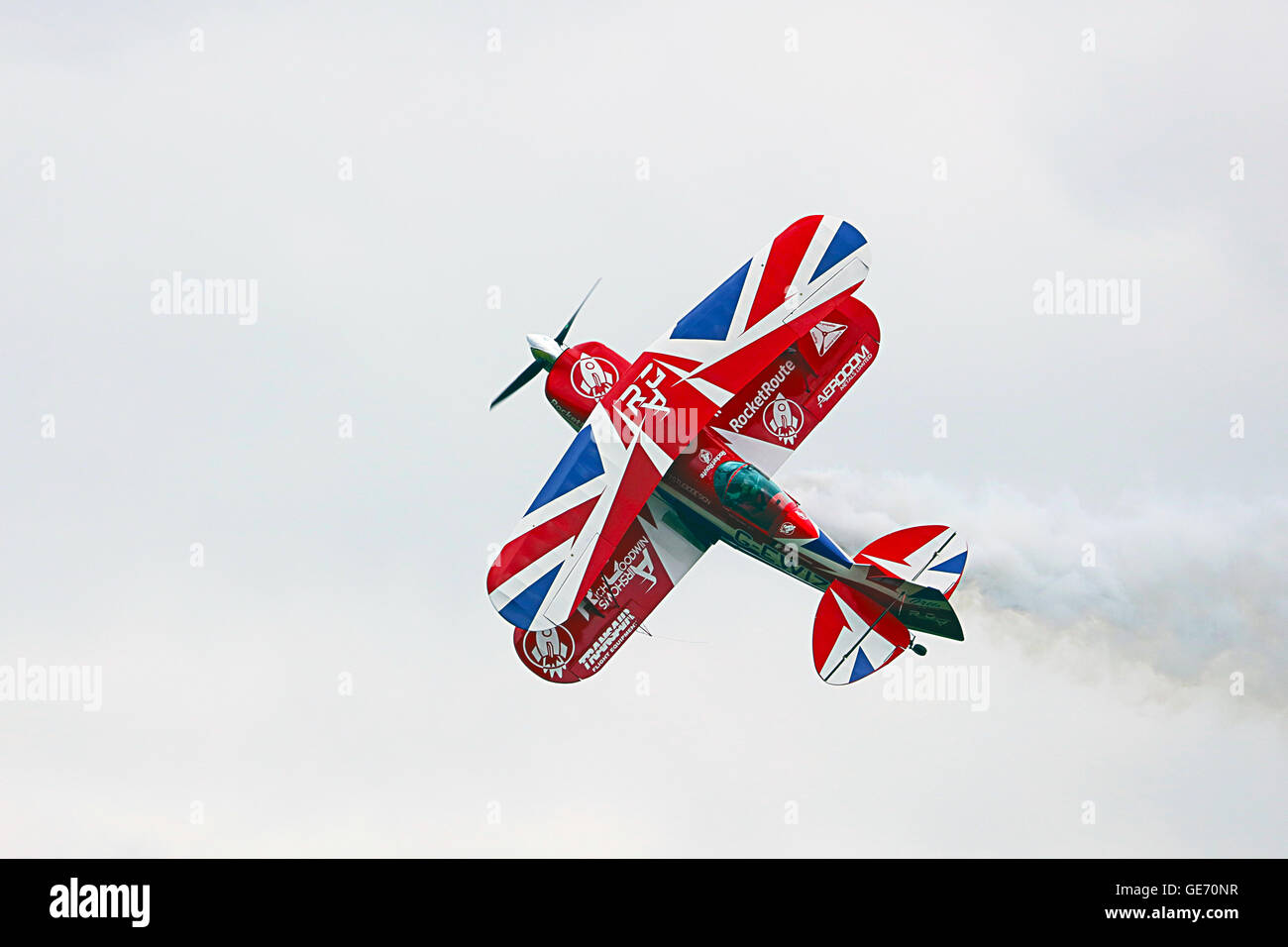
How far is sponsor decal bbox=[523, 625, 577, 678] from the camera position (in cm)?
2380

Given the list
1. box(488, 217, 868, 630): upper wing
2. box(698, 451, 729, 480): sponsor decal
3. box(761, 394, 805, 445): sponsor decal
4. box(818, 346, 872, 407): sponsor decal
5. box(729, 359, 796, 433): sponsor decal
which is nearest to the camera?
box(488, 217, 868, 630): upper wing

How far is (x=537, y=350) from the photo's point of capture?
2522 centimetres

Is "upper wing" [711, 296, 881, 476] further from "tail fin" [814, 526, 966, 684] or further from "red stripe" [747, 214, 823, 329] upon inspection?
"tail fin" [814, 526, 966, 684]

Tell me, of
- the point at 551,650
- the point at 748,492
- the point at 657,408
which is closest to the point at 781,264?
the point at 657,408

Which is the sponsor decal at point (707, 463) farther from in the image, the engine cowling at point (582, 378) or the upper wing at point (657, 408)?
the engine cowling at point (582, 378)

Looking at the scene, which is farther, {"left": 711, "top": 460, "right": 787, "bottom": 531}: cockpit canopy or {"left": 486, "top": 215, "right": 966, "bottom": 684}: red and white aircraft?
{"left": 711, "top": 460, "right": 787, "bottom": 531}: cockpit canopy

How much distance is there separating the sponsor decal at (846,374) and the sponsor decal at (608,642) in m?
4.58

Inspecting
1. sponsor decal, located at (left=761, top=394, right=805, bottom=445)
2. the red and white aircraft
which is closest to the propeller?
the red and white aircraft

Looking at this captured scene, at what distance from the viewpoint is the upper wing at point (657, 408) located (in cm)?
2292

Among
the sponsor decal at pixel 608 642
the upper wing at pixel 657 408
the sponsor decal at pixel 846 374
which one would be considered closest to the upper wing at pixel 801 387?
the sponsor decal at pixel 846 374

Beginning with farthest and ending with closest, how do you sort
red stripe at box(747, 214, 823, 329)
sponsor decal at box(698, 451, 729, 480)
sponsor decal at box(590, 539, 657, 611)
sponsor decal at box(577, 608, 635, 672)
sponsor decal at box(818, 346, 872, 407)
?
sponsor decal at box(818, 346, 872, 407) → red stripe at box(747, 214, 823, 329) → sponsor decal at box(590, 539, 657, 611) → sponsor decal at box(577, 608, 635, 672) → sponsor decal at box(698, 451, 729, 480)

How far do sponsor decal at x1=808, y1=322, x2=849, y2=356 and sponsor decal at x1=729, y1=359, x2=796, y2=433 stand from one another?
0.55m
